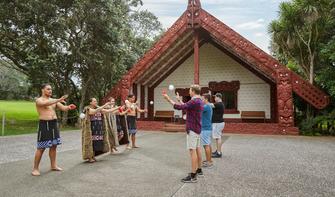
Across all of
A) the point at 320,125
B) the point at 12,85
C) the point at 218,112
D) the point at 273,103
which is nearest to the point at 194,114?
the point at 218,112

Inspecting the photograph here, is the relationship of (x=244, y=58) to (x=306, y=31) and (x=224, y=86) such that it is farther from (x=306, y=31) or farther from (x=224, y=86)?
(x=306, y=31)

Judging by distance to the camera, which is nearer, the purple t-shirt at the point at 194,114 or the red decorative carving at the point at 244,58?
the purple t-shirt at the point at 194,114

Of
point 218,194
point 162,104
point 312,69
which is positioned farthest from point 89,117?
point 162,104

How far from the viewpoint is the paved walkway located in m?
4.80

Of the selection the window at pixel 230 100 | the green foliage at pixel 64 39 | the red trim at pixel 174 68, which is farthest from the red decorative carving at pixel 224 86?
the green foliage at pixel 64 39

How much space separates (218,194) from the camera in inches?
183

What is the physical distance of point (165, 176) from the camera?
582 centimetres

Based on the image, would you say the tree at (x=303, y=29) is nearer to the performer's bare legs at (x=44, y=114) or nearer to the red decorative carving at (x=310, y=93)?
the red decorative carving at (x=310, y=93)

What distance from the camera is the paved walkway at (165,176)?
15.8 ft

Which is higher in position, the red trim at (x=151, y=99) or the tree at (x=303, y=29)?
the tree at (x=303, y=29)

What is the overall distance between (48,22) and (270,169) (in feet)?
44.2

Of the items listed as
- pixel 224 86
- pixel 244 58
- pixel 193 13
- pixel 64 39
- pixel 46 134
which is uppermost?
pixel 193 13

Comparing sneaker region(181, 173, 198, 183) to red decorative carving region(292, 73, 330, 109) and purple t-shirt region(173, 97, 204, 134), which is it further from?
red decorative carving region(292, 73, 330, 109)

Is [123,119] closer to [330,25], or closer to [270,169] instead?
[270,169]
